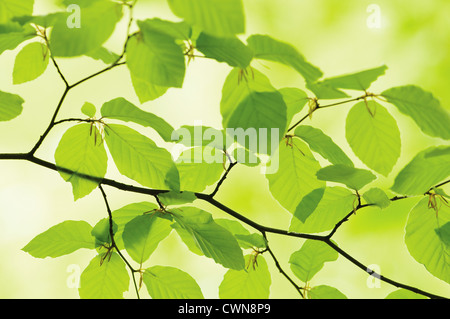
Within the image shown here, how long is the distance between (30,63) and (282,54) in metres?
0.50

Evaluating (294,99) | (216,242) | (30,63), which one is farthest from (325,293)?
(30,63)

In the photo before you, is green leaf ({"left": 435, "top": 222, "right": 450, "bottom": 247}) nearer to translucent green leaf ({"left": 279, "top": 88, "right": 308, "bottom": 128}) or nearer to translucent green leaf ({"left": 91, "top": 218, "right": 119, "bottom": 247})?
translucent green leaf ({"left": 279, "top": 88, "right": 308, "bottom": 128})

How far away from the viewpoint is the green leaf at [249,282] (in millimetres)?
921

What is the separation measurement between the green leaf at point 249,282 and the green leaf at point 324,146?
280 mm

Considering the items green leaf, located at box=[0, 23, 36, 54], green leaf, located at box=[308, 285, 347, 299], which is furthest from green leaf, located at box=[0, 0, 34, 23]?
green leaf, located at box=[308, 285, 347, 299]

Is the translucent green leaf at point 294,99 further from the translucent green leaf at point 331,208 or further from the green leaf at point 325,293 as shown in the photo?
the green leaf at point 325,293

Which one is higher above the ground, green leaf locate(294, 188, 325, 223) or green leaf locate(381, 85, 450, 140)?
green leaf locate(381, 85, 450, 140)

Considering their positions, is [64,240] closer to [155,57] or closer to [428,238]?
[155,57]

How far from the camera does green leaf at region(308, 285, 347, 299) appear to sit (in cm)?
91

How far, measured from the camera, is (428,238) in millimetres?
792

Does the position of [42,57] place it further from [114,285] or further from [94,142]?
[114,285]

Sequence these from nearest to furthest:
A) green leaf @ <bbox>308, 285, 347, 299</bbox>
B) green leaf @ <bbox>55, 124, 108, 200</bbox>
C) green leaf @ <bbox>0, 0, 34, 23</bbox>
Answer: green leaf @ <bbox>0, 0, 34, 23</bbox>, green leaf @ <bbox>55, 124, 108, 200</bbox>, green leaf @ <bbox>308, 285, 347, 299</bbox>

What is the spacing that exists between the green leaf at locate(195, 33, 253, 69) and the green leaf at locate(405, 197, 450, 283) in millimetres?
446

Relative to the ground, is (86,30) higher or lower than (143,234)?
higher
